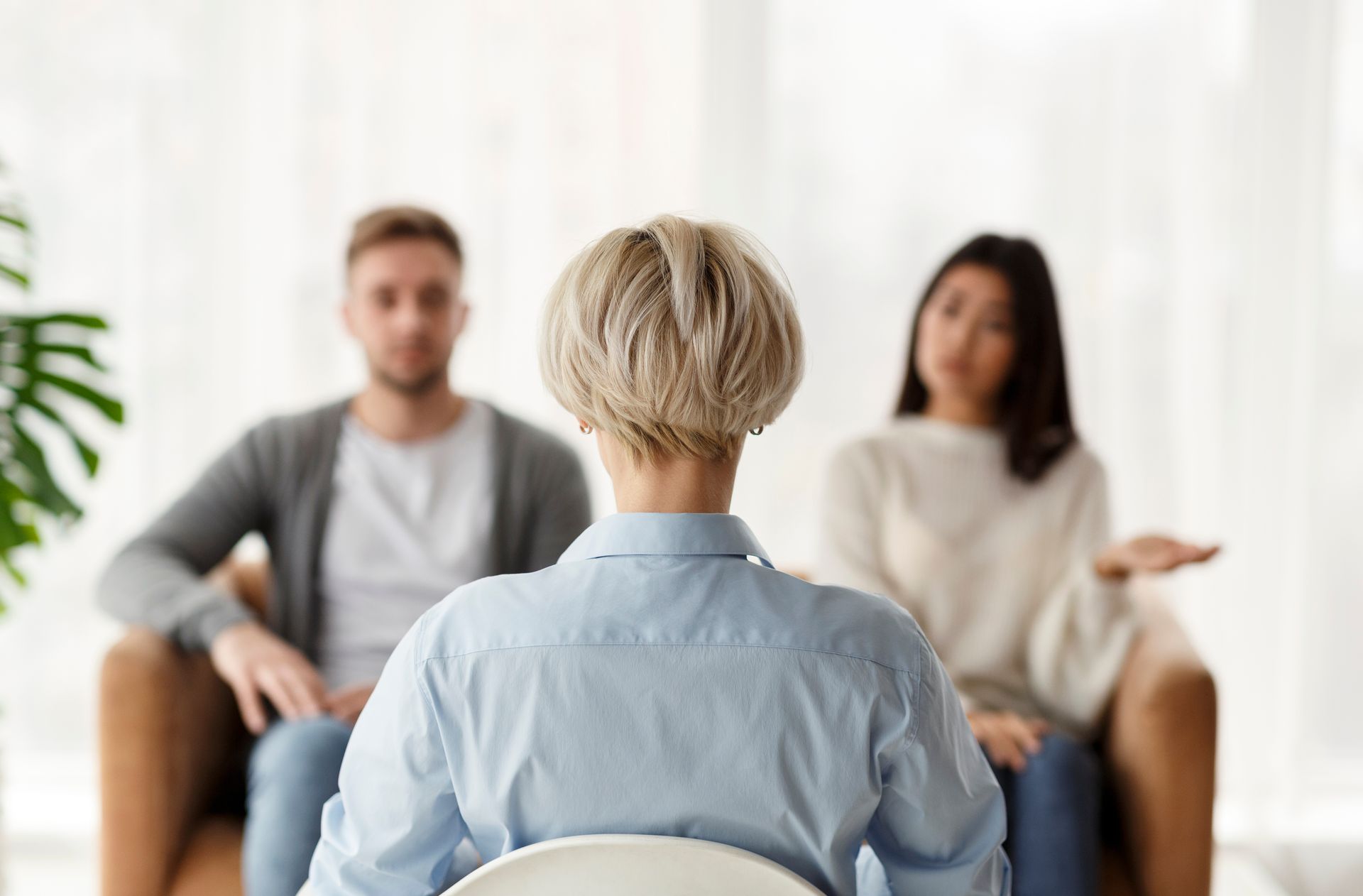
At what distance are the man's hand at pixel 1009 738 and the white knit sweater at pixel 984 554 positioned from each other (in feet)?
0.55

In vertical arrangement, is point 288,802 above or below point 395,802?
below

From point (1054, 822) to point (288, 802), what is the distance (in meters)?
1.08

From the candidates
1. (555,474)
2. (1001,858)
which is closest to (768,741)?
(1001,858)

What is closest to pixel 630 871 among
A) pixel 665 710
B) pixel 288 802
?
pixel 665 710

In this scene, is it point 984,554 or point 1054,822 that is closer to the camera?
point 1054,822

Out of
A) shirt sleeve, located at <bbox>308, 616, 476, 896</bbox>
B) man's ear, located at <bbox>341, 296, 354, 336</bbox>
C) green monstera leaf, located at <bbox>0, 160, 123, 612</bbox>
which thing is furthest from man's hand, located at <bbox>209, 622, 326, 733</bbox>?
shirt sleeve, located at <bbox>308, 616, 476, 896</bbox>

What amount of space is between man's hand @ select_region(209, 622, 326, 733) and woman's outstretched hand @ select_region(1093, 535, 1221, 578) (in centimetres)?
127

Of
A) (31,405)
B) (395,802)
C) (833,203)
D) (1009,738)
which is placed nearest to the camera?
(395,802)

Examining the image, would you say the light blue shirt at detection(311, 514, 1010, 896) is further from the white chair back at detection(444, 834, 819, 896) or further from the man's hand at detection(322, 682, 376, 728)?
the man's hand at detection(322, 682, 376, 728)

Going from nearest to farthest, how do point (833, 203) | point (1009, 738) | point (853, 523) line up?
point (1009, 738)
point (853, 523)
point (833, 203)

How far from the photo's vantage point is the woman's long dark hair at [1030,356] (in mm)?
2078

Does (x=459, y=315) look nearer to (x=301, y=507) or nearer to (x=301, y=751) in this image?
(x=301, y=507)

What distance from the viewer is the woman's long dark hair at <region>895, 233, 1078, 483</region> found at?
208 centimetres

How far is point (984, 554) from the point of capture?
2100 mm
